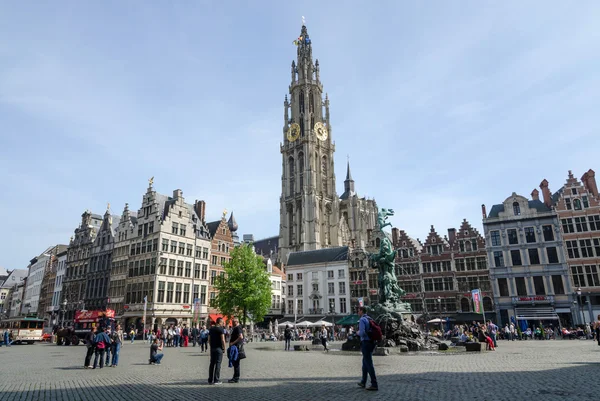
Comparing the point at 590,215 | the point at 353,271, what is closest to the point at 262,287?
the point at 353,271

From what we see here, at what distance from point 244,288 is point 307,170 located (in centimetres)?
5559

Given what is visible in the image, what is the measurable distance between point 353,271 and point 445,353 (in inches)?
1478

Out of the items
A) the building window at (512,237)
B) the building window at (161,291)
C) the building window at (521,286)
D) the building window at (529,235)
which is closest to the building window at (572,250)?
the building window at (529,235)

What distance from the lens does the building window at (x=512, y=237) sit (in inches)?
1786

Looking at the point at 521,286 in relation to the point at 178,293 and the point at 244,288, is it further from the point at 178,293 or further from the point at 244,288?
the point at 178,293

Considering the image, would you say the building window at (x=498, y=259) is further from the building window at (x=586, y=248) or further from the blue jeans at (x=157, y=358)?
the blue jeans at (x=157, y=358)

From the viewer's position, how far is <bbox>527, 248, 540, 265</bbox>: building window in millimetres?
43812

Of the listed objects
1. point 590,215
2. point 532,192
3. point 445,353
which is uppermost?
point 532,192

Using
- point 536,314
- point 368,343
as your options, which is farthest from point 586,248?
point 368,343

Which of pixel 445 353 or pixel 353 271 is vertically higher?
pixel 353 271

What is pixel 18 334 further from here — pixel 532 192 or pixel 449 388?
pixel 532 192

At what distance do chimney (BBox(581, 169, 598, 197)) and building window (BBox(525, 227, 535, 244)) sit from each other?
289 inches

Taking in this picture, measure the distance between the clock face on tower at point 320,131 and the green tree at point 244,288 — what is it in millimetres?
62407

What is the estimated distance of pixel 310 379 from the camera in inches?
437
